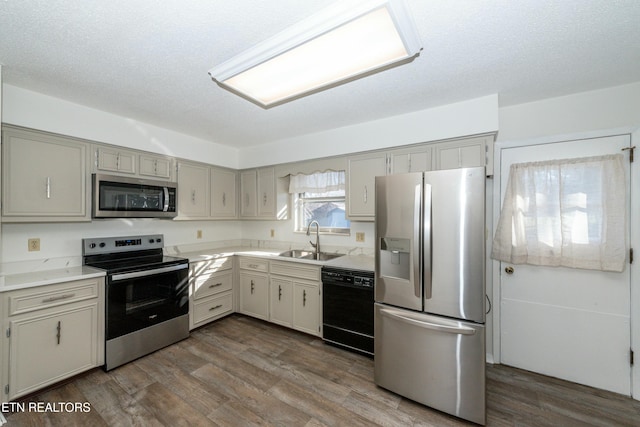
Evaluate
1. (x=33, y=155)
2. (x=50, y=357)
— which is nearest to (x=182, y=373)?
(x=50, y=357)

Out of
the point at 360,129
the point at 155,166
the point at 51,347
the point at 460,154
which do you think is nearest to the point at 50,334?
the point at 51,347

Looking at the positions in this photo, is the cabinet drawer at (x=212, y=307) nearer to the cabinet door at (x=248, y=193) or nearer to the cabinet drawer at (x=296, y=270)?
the cabinet drawer at (x=296, y=270)

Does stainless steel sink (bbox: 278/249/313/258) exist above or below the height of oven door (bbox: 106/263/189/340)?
above

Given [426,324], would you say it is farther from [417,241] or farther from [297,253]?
[297,253]

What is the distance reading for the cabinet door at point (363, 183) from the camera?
2846 mm

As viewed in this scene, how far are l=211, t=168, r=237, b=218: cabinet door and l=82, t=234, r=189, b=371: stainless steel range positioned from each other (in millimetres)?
953

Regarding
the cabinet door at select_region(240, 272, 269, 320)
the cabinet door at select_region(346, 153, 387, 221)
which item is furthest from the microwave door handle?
the cabinet door at select_region(346, 153, 387, 221)

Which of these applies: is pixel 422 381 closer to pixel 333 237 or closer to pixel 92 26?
pixel 333 237

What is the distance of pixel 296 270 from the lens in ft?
9.93

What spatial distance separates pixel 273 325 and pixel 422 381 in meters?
1.99

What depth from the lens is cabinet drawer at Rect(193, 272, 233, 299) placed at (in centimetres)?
308

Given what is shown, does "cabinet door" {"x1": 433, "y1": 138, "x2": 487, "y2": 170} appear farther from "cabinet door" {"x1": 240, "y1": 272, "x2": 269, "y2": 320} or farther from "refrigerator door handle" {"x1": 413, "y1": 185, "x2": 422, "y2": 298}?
"cabinet door" {"x1": 240, "y1": 272, "x2": 269, "y2": 320}

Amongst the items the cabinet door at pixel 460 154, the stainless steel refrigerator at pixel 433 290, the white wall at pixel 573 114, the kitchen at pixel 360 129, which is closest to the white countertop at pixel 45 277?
the kitchen at pixel 360 129

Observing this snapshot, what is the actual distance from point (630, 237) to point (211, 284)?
4139mm
